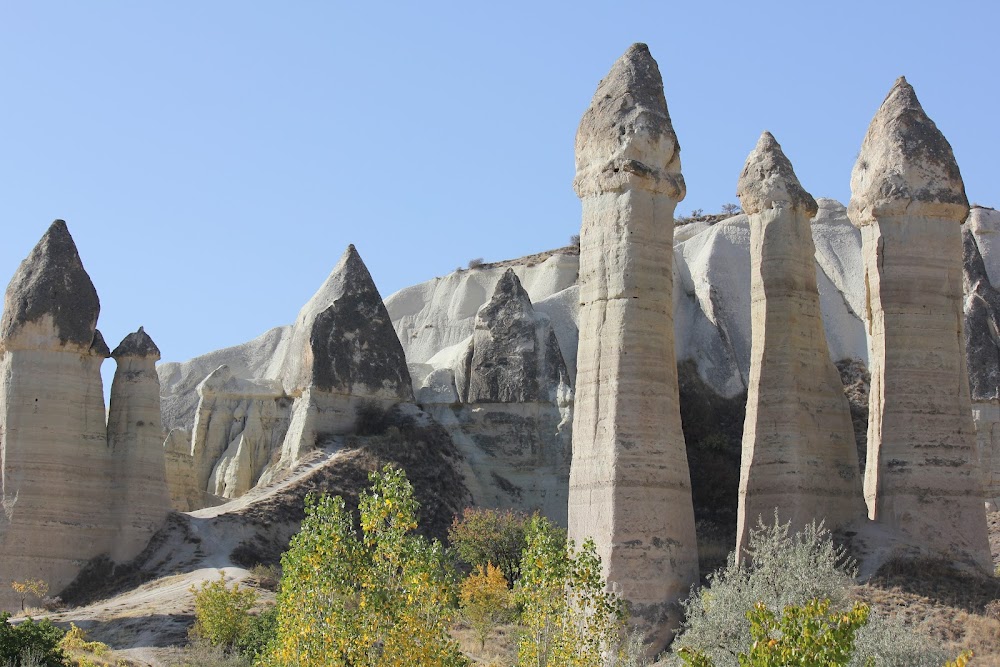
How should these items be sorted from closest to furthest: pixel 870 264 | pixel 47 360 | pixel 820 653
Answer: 1. pixel 820 653
2. pixel 870 264
3. pixel 47 360

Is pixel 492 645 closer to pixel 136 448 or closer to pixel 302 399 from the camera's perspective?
pixel 136 448

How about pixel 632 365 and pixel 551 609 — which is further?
pixel 632 365

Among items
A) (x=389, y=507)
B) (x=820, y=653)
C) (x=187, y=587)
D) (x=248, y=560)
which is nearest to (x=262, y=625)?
(x=187, y=587)

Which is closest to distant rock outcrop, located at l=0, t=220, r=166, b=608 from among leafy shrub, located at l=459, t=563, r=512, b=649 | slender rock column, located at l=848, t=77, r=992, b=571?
leafy shrub, located at l=459, t=563, r=512, b=649

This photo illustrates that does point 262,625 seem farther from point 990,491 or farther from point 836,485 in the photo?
point 990,491

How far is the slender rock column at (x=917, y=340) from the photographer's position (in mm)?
22312

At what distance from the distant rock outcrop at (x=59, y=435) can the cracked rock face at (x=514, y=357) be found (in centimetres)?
960

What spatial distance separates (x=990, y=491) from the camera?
33.7 metres

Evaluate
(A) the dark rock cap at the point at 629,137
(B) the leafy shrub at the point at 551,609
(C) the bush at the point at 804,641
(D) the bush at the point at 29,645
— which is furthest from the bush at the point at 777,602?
(D) the bush at the point at 29,645

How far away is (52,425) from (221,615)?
7.66 metres

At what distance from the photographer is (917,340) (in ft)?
75.8

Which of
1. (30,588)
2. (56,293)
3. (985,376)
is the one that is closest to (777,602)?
(30,588)

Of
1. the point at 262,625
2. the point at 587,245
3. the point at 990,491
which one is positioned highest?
the point at 587,245

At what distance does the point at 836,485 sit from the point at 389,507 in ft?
35.0
